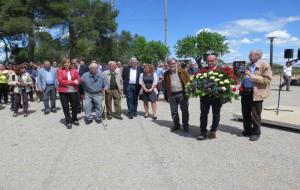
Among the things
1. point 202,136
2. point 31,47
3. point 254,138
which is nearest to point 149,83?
point 202,136

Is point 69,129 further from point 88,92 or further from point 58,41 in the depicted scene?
point 58,41

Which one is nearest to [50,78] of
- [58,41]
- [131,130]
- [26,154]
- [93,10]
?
[131,130]

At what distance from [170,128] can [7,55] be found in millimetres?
33510

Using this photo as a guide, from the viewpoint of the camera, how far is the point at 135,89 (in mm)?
10742

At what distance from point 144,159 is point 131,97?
15.3 ft

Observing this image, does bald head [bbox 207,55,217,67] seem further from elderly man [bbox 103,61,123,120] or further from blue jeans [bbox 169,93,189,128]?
elderly man [bbox 103,61,123,120]

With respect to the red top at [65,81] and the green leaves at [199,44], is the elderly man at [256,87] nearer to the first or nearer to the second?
the red top at [65,81]

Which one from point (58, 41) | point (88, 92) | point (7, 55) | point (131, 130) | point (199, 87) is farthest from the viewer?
point (7, 55)

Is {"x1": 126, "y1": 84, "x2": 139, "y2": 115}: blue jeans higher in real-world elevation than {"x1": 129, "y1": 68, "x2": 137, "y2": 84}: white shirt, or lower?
lower

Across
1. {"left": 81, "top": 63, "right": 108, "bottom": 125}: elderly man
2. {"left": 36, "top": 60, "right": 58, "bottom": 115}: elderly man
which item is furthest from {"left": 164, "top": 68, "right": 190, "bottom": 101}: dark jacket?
{"left": 36, "top": 60, "right": 58, "bottom": 115}: elderly man

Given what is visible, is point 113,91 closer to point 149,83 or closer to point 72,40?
point 149,83

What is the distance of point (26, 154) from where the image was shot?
21.6 feet

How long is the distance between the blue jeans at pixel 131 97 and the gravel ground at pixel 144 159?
55.7 inches

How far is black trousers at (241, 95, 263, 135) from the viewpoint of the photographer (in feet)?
23.8
